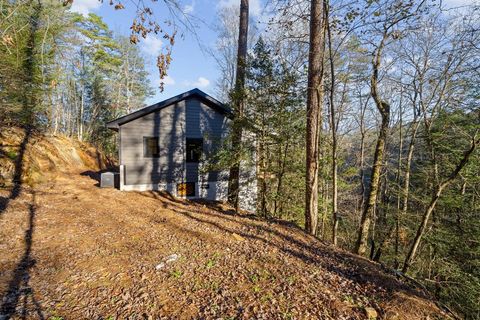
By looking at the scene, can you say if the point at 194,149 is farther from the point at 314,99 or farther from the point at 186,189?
the point at 314,99

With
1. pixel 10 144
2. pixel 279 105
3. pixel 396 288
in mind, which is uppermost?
pixel 279 105

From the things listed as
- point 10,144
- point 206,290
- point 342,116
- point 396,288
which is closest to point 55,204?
point 10,144

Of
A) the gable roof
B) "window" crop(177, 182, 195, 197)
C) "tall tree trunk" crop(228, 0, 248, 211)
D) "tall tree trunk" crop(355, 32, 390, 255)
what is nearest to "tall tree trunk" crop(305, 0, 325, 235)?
"tall tree trunk" crop(355, 32, 390, 255)

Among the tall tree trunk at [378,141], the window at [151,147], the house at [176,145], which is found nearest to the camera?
the tall tree trunk at [378,141]

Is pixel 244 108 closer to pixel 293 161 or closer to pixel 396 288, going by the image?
pixel 293 161

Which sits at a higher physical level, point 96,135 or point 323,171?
point 96,135

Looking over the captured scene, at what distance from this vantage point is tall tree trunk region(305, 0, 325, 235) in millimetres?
5754

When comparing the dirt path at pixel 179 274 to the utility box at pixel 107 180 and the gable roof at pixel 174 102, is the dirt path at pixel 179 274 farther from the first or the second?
the gable roof at pixel 174 102

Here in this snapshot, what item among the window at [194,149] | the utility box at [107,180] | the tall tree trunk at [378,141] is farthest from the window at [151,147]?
the tall tree trunk at [378,141]

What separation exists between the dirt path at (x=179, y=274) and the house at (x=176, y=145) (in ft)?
12.0

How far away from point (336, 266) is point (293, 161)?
4.84 metres

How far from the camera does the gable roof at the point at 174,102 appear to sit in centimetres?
940

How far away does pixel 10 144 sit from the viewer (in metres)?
9.68

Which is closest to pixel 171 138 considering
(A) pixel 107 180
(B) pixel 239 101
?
(A) pixel 107 180
